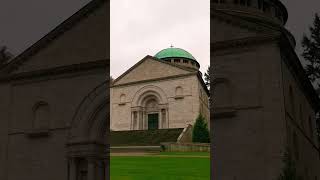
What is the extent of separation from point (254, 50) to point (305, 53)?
13.2m

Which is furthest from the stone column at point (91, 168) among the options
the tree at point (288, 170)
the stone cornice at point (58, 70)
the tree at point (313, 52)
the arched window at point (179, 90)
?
the tree at point (313, 52)

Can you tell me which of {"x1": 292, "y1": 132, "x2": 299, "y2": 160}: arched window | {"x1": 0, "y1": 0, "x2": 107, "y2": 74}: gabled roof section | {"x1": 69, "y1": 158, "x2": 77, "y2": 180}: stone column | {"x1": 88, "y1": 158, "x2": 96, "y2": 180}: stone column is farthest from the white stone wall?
{"x1": 292, "y1": 132, "x2": 299, "y2": 160}: arched window

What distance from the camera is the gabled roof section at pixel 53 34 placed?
14203mm

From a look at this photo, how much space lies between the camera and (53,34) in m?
15.4

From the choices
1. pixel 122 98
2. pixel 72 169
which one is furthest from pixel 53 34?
pixel 122 98

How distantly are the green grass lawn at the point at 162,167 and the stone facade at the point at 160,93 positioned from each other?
0.84 ft

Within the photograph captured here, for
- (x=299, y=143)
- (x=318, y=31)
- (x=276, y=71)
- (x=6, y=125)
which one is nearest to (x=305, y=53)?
(x=318, y=31)

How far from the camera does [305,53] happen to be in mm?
25219

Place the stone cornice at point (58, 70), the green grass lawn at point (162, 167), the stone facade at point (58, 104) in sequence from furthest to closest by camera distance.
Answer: the stone cornice at point (58, 70) < the stone facade at point (58, 104) < the green grass lawn at point (162, 167)

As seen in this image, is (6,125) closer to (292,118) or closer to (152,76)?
(292,118)

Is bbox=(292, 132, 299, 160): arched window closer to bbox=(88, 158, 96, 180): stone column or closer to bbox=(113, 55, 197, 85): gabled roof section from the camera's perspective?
bbox=(88, 158, 96, 180): stone column

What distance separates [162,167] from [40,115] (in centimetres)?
1267

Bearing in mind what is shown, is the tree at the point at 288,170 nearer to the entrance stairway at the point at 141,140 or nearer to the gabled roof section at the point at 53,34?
the gabled roof section at the point at 53,34

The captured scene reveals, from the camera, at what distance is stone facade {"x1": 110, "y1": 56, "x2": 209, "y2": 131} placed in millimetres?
3562
